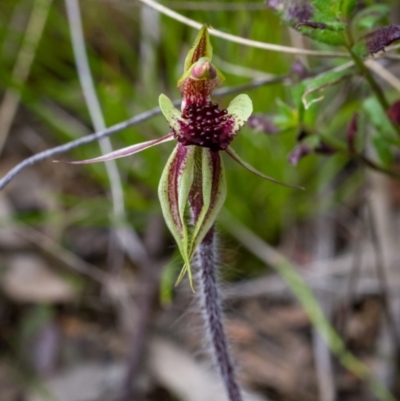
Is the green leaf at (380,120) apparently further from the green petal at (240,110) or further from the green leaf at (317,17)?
the green petal at (240,110)

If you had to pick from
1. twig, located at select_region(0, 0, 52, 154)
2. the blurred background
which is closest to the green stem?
the blurred background

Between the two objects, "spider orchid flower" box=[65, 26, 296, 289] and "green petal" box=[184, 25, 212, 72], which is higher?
"green petal" box=[184, 25, 212, 72]

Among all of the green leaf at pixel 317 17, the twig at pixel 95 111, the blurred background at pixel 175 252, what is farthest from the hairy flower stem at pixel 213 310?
the twig at pixel 95 111

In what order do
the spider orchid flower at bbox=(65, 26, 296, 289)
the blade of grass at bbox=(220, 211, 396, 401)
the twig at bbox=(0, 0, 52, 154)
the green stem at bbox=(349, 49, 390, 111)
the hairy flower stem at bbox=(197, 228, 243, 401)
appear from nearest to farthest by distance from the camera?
the spider orchid flower at bbox=(65, 26, 296, 289)
the hairy flower stem at bbox=(197, 228, 243, 401)
the green stem at bbox=(349, 49, 390, 111)
the blade of grass at bbox=(220, 211, 396, 401)
the twig at bbox=(0, 0, 52, 154)

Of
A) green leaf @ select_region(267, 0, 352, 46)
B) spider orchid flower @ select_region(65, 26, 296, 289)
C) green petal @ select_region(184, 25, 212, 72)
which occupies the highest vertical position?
green leaf @ select_region(267, 0, 352, 46)

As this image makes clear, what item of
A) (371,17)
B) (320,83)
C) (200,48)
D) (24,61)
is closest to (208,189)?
(200,48)

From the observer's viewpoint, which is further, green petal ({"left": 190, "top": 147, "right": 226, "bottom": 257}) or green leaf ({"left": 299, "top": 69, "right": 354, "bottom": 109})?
green leaf ({"left": 299, "top": 69, "right": 354, "bottom": 109})

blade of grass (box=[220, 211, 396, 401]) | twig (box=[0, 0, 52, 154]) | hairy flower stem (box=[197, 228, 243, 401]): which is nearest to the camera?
hairy flower stem (box=[197, 228, 243, 401])

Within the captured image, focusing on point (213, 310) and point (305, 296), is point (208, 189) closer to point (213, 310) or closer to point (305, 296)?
point (213, 310)

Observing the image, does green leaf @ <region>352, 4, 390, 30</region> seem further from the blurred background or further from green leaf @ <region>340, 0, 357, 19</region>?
the blurred background
